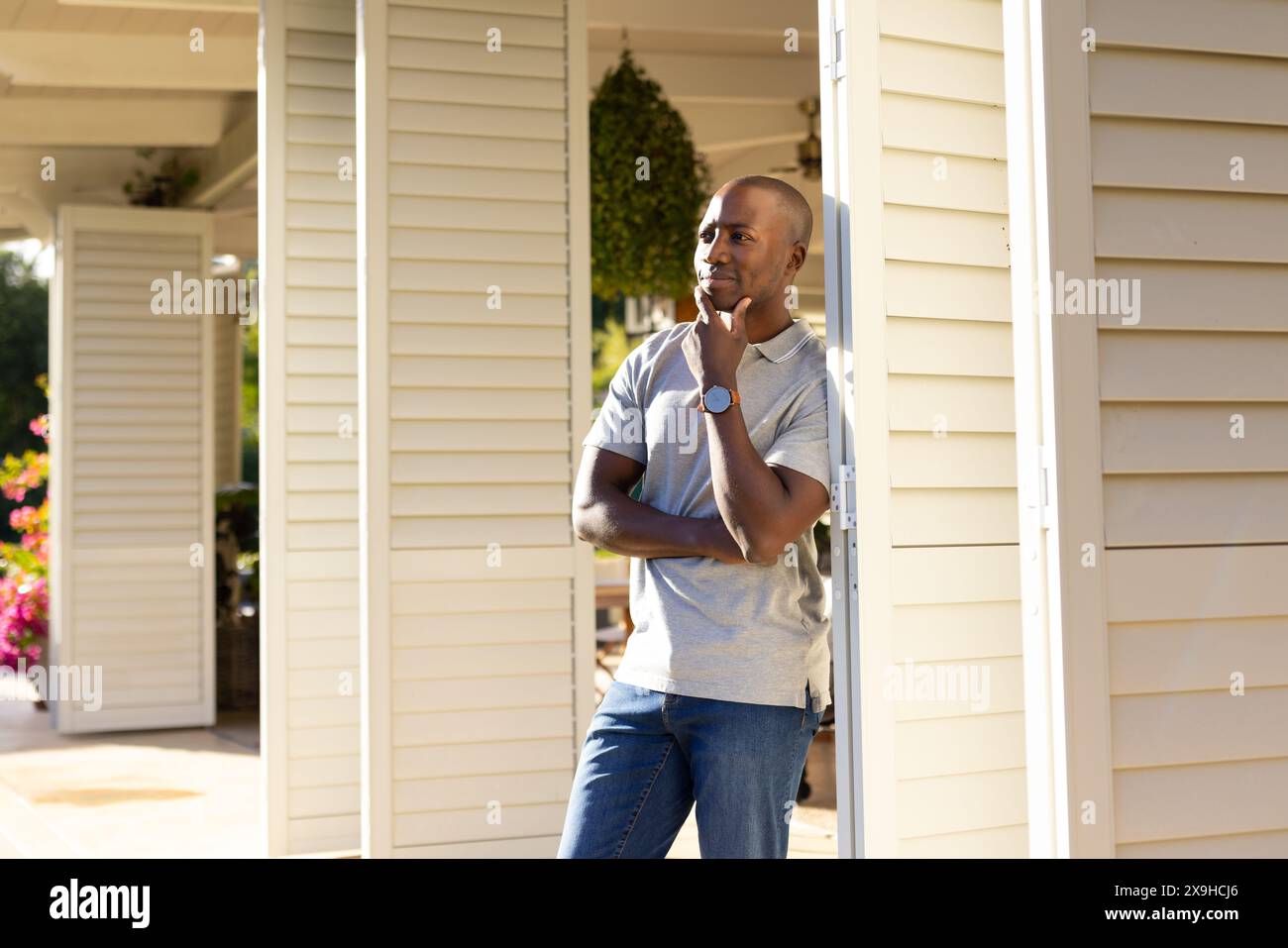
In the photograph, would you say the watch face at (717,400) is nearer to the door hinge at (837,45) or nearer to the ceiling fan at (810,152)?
the door hinge at (837,45)

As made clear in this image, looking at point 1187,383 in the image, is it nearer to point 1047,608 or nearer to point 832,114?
point 1047,608

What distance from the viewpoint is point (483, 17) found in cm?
387

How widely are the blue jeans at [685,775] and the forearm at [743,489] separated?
0.26 metres

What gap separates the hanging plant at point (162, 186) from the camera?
7844 millimetres

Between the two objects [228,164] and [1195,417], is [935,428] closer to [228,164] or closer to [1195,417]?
[1195,417]

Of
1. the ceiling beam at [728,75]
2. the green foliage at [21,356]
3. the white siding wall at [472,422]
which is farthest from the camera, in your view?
the green foliage at [21,356]

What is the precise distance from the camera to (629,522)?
83.8 inches

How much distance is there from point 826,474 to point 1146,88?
Answer: 721mm

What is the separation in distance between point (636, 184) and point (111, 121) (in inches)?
141

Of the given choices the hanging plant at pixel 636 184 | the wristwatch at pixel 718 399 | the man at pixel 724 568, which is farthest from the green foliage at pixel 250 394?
the wristwatch at pixel 718 399

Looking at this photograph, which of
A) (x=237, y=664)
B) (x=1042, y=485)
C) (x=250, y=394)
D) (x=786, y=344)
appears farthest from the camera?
(x=250, y=394)

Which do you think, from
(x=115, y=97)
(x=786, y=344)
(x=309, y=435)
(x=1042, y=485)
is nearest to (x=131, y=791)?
(x=309, y=435)

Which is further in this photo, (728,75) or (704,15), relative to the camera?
(728,75)
